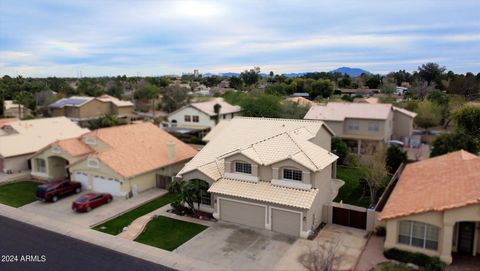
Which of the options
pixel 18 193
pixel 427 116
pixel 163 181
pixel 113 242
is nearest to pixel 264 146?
pixel 163 181

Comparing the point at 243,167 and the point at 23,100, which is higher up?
the point at 23,100

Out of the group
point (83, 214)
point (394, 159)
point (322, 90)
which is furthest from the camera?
point (322, 90)

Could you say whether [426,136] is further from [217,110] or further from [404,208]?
[404,208]

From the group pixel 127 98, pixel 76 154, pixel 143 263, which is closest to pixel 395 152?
pixel 143 263

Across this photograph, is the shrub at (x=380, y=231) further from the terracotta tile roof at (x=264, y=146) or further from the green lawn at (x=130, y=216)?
the green lawn at (x=130, y=216)

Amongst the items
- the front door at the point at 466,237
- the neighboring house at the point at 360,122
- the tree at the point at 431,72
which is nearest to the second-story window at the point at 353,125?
the neighboring house at the point at 360,122

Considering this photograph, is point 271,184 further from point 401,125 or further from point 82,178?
point 401,125

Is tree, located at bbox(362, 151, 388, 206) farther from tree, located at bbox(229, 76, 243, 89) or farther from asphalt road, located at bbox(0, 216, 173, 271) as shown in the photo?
tree, located at bbox(229, 76, 243, 89)
